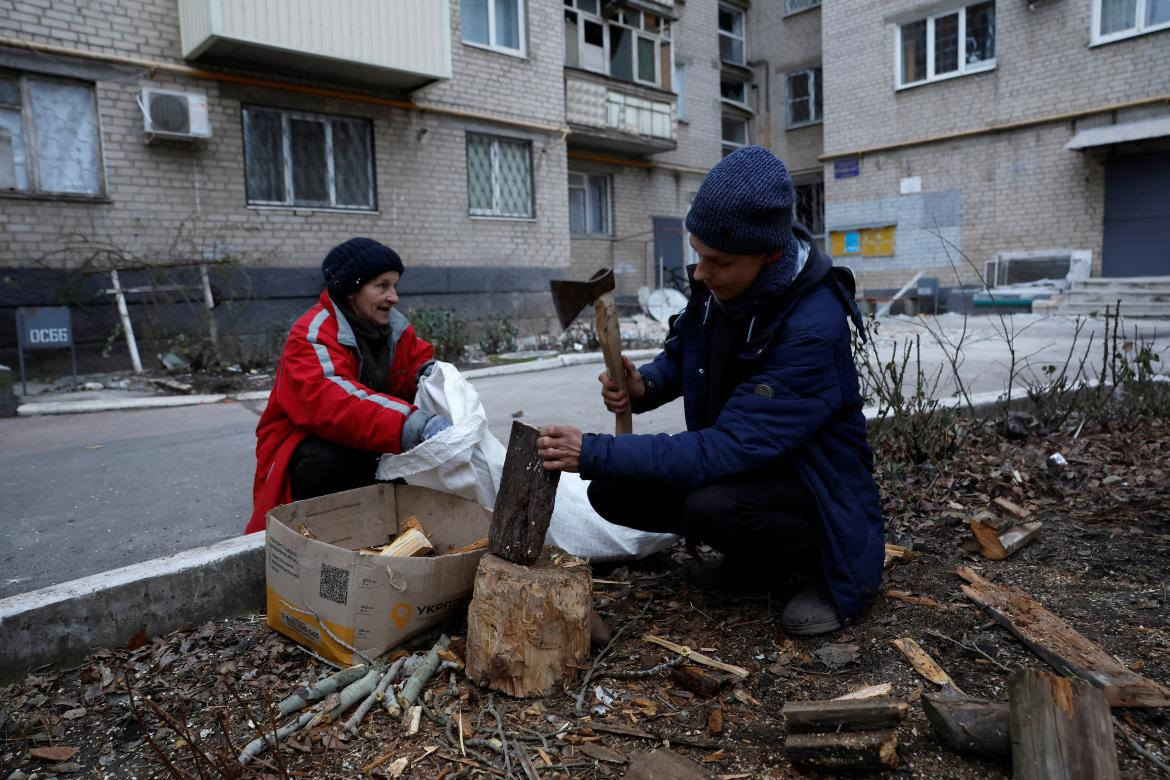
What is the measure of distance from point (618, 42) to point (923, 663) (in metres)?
15.9

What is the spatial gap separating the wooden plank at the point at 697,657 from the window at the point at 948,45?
55.9 ft

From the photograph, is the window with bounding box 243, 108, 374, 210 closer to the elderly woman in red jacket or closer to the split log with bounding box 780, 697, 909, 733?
the elderly woman in red jacket

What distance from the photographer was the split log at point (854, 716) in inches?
62.4

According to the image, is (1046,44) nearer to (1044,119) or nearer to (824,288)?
(1044,119)

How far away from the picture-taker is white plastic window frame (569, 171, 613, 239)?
16000 mm

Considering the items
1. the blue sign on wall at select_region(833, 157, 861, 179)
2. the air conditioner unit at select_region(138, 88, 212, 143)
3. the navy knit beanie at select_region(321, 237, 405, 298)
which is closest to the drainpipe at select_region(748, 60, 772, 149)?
the blue sign on wall at select_region(833, 157, 861, 179)

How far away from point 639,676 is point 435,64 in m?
10.6

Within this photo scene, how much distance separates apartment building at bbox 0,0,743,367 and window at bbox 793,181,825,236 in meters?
7.75

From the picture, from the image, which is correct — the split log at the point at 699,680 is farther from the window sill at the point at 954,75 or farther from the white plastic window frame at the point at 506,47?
the window sill at the point at 954,75

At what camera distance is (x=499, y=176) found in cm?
1302

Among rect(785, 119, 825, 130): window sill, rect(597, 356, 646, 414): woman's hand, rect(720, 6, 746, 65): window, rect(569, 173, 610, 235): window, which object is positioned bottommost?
rect(597, 356, 646, 414): woman's hand

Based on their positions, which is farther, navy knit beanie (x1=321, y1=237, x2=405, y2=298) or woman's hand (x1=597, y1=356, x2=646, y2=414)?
navy knit beanie (x1=321, y1=237, x2=405, y2=298)

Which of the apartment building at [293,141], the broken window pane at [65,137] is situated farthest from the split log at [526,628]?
the broken window pane at [65,137]

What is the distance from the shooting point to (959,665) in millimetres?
1950
